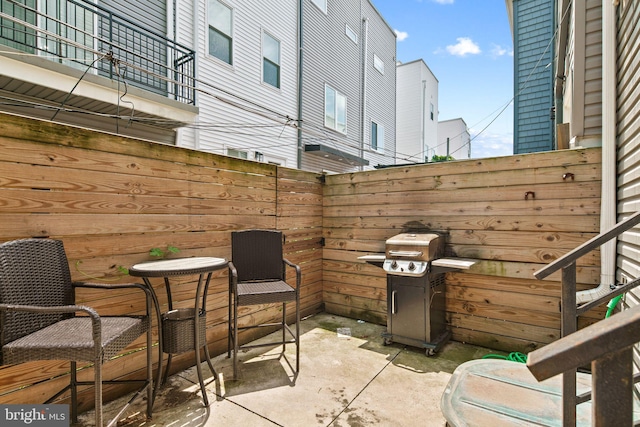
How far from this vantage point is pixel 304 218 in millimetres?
4293

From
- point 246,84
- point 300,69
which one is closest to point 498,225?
point 246,84

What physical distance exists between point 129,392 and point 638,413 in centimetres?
325

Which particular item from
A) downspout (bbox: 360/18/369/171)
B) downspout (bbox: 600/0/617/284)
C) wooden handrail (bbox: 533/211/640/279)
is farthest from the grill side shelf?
downspout (bbox: 360/18/369/171)

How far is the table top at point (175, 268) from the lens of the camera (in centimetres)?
214

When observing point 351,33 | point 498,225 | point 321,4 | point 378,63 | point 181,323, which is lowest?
point 181,323

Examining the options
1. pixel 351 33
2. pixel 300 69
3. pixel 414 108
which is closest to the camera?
pixel 300 69

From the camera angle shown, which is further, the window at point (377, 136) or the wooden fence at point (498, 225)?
the window at point (377, 136)

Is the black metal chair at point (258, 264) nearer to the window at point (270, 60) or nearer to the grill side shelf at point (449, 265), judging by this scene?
the grill side shelf at point (449, 265)

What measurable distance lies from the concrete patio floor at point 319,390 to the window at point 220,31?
5.92 meters

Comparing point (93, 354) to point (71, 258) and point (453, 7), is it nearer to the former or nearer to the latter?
point (71, 258)

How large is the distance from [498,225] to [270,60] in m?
6.70

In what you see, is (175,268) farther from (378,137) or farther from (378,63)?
(378,63)

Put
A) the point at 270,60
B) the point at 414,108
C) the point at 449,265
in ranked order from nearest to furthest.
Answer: the point at 449,265, the point at 270,60, the point at 414,108

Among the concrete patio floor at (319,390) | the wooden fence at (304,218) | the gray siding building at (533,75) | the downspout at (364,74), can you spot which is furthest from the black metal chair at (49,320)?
the downspout at (364,74)
